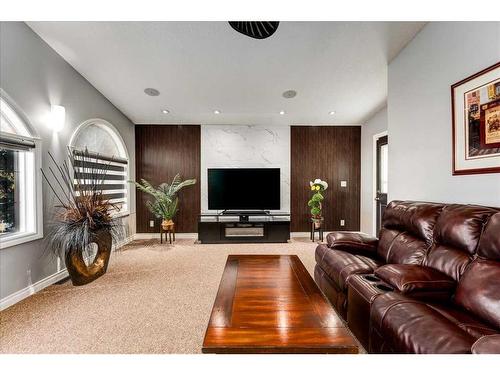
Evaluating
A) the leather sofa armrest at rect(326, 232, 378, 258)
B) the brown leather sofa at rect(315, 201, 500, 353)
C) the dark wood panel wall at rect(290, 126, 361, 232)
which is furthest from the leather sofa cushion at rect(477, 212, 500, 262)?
the dark wood panel wall at rect(290, 126, 361, 232)

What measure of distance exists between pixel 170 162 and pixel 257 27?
14.4ft

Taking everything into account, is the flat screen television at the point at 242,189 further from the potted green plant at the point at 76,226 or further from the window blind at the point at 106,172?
the potted green plant at the point at 76,226

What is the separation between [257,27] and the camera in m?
1.46

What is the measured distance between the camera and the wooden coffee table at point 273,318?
112 cm

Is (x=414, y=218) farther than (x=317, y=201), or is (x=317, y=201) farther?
(x=317, y=201)

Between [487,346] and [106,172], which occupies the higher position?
[106,172]

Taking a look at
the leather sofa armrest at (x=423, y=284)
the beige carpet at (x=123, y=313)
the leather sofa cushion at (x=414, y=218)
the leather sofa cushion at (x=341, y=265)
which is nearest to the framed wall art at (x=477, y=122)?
the leather sofa cushion at (x=414, y=218)

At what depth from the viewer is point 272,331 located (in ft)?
4.05

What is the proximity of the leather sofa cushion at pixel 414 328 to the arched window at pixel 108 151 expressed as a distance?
3.52m

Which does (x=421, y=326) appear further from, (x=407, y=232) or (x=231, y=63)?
(x=231, y=63)

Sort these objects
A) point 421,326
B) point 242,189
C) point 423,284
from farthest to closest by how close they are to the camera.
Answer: point 242,189
point 423,284
point 421,326

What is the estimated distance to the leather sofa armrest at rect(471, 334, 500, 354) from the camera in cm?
89

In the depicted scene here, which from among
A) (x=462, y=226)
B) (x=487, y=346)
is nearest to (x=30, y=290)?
(x=487, y=346)
